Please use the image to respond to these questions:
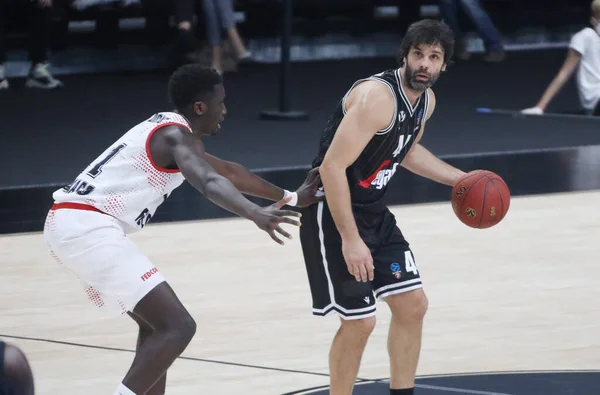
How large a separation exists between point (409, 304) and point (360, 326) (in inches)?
8.3

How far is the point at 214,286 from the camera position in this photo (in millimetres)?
7809

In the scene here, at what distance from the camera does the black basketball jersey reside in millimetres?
5281

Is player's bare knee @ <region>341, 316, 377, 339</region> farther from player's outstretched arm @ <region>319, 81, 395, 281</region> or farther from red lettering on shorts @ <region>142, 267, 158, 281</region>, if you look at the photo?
red lettering on shorts @ <region>142, 267, 158, 281</region>

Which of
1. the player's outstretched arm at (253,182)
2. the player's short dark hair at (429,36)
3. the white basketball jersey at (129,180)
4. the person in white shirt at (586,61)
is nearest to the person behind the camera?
the white basketball jersey at (129,180)

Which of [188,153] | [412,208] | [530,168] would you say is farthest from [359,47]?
[188,153]

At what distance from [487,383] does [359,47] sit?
12.4 metres

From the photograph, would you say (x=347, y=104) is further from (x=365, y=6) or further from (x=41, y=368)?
(x=365, y=6)

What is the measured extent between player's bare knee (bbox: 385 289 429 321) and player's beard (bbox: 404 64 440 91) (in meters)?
0.75

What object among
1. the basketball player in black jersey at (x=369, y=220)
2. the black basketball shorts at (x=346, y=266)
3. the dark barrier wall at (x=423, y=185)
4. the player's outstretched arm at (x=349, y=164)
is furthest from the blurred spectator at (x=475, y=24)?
the player's outstretched arm at (x=349, y=164)

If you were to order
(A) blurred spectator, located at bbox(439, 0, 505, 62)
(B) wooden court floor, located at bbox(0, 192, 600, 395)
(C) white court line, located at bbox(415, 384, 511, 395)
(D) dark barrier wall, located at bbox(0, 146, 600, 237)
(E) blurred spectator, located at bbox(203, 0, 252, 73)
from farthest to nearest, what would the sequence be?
(A) blurred spectator, located at bbox(439, 0, 505, 62), (E) blurred spectator, located at bbox(203, 0, 252, 73), (D) dark barrier wall, located at bbox(0, 146, 600, 237), (B) wooden court floor, located at bbox(0, 192, 600, 395), (C) white court line, located at bbox(415, 384, 511, 395)

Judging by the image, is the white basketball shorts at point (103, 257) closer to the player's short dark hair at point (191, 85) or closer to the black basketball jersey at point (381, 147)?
the player's short dark hair at point (191, 85)

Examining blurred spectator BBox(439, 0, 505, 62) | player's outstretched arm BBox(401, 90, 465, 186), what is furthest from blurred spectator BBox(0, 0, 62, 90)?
player's outstretched arm BBox(401, 90, 465, 186)

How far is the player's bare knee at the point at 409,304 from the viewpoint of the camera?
17.5 feet

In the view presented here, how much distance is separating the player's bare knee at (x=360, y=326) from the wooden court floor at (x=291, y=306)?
73 cm
